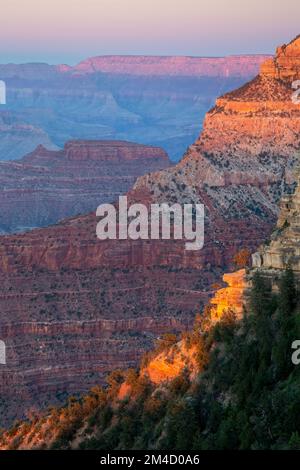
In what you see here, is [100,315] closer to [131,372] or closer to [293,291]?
[131,372]

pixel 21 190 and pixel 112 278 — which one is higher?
pixel 21 190

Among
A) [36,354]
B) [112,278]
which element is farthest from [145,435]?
[112,278]

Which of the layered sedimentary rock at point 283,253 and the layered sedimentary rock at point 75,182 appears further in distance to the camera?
the layered sedimentary rock at point 75,182

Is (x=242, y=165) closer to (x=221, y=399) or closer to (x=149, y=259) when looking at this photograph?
(x=149, y=259)

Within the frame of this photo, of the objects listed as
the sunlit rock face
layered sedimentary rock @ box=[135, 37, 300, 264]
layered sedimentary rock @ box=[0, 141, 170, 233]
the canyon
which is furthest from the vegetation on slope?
layered sedimentary rock @ box=[0, 141, 170, 233]

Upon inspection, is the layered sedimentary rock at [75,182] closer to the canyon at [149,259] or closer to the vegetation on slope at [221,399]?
the canyon at [149,259]

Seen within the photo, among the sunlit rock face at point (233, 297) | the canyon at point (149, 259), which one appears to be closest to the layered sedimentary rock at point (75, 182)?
the canyon at point (149, 259)
